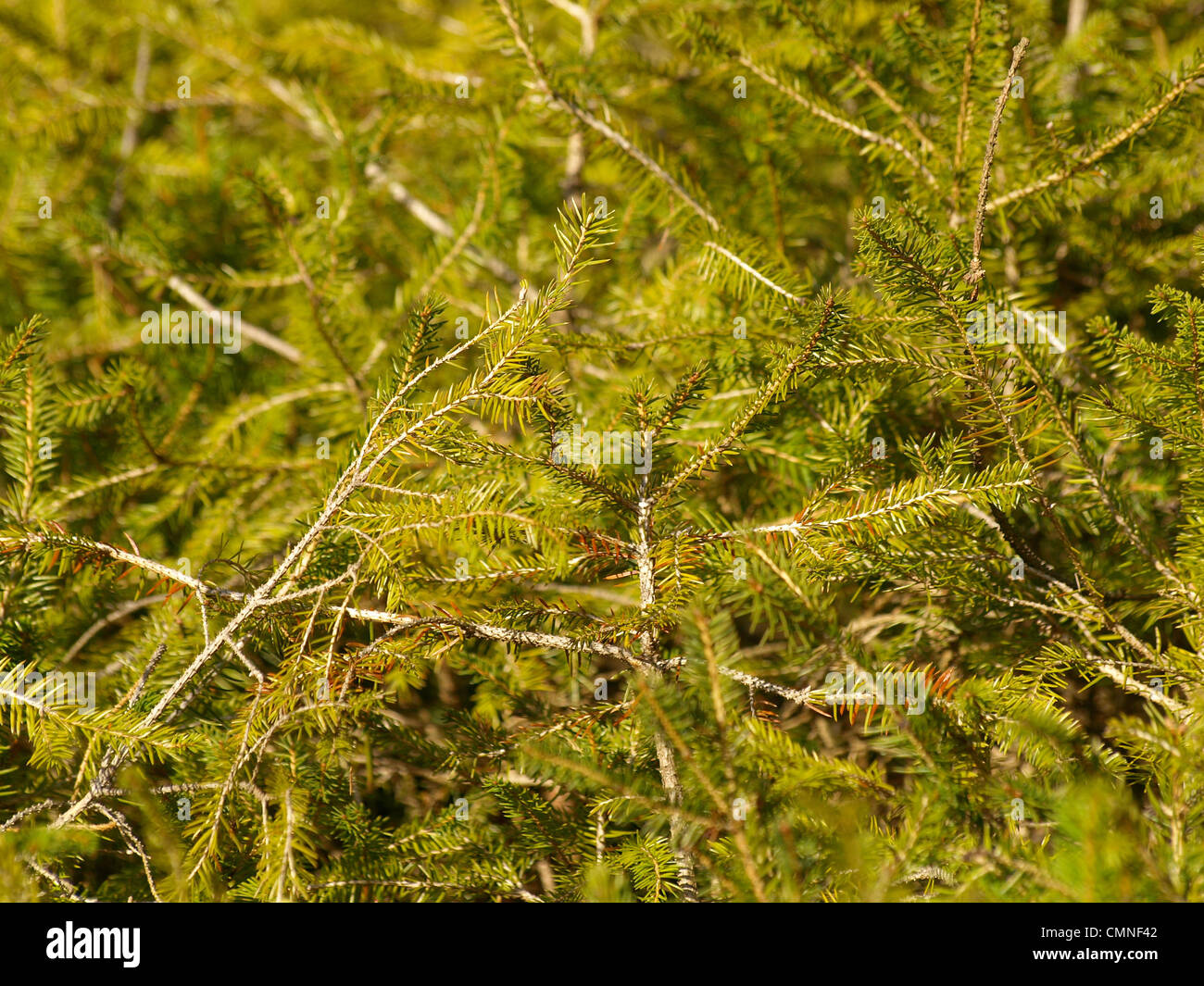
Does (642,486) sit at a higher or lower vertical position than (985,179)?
lower

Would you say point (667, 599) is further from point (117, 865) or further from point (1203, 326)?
point (117, 865)

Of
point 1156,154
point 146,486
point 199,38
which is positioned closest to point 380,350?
point 146,486

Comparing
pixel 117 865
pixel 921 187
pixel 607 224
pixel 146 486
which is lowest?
pixel 117 865

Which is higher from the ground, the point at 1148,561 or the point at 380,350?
the point at 380,350

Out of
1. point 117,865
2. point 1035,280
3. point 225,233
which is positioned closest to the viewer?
point 117,865

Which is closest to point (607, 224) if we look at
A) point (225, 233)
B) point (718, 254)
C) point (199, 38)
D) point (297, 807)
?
point (718, 254)

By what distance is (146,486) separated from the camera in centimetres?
120

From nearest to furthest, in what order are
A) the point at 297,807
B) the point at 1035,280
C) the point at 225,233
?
1. the point at 297,807
2. the point at 1035,280
3. the point at 225,233

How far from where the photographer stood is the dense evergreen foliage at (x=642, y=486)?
74 cm

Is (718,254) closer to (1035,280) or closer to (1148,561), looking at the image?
(1035,280)

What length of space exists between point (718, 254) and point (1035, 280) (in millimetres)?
455

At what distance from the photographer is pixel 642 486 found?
2.68ft

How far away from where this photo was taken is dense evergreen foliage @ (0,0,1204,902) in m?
0.74

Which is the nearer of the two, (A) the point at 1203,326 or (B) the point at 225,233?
(A) the point at 1203,326
